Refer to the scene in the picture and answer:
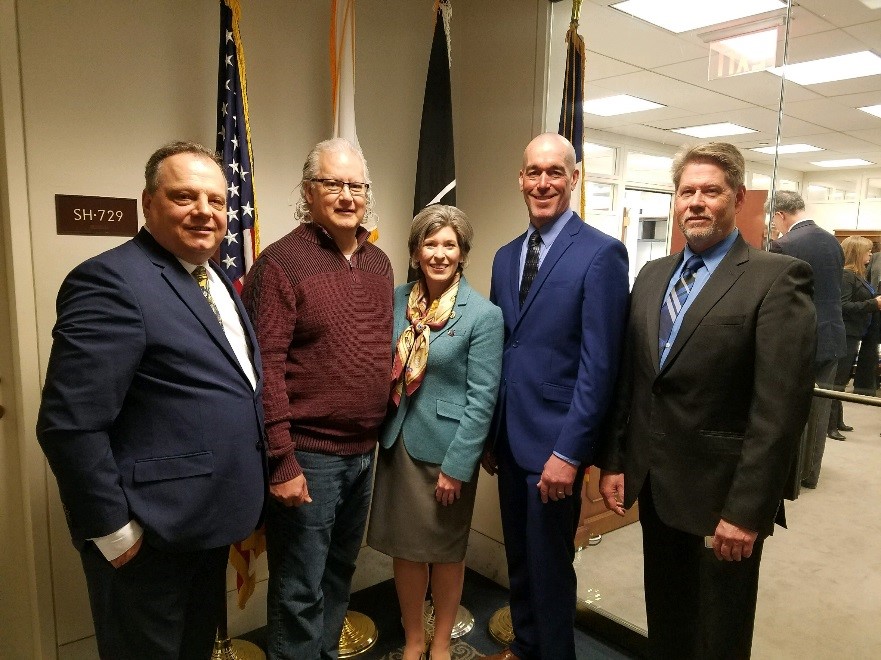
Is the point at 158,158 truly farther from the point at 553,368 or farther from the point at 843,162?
the point at 843,162

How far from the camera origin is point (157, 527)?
1.27 m

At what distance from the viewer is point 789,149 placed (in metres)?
2.28

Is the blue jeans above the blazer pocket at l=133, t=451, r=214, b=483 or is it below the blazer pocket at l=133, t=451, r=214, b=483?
below

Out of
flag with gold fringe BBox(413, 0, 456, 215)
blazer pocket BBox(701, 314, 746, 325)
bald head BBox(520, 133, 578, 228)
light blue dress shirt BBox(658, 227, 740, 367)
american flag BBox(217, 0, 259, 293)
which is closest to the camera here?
blazer pocket BBox(701, 314, 746, 325)

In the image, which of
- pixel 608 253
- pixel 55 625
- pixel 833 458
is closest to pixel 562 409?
pixel 608 253

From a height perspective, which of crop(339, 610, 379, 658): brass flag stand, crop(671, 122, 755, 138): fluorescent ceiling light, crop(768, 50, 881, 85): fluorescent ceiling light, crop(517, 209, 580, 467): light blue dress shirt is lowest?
crop(339, 610, 379, 658): brass flag stand

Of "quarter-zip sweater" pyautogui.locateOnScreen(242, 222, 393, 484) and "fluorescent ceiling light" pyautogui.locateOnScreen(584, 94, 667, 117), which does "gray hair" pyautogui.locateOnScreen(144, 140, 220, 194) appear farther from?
"fluorescent ceiling light" pyautogui.locateOnScreen(584, 94, 667, 117)

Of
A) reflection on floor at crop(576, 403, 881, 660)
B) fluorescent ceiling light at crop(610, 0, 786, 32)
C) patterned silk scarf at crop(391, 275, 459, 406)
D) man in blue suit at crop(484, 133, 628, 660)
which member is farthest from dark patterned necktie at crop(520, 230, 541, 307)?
fluorescent ceiling light at crop(610, 0, 786, 32)

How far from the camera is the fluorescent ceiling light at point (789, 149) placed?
7.27 ft

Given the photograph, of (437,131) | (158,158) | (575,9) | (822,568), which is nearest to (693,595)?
(822,568)

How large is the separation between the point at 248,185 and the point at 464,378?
1017 millimetres

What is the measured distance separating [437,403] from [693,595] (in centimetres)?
90

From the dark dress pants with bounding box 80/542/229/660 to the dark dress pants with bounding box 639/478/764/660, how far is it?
1.21m

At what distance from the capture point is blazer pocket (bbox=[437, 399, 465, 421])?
6.03 ft
